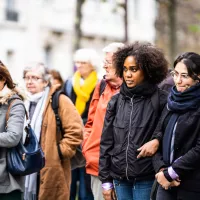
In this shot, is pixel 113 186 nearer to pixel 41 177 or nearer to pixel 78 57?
pixel 41 177

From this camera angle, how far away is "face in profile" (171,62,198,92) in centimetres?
570

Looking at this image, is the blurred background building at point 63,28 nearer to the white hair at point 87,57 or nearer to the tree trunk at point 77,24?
the tree trunk at point 77,24

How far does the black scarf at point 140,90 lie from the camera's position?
608cm

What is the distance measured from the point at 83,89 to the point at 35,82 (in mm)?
1191

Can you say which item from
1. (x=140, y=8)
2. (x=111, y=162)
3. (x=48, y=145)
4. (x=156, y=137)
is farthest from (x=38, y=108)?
(x=140, y=8)

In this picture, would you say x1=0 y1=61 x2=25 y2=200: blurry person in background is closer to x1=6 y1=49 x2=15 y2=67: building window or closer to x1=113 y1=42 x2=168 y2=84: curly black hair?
x1=113 y1=42 x2=168 y2=84: curly black hair

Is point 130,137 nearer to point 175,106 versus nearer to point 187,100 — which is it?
point 175,106

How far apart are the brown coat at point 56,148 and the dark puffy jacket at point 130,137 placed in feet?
4.06

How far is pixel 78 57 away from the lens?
30.0 feet

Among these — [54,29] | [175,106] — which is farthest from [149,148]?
[54,29]

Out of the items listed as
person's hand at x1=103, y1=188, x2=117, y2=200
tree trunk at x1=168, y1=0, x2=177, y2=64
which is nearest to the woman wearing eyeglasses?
person's hand at x1=103, y1=188, x2=117, y2=200

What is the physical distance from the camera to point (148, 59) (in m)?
6.24

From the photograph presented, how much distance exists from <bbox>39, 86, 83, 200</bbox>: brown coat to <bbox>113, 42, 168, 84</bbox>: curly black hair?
1.33 metres

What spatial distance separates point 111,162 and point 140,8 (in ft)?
122
